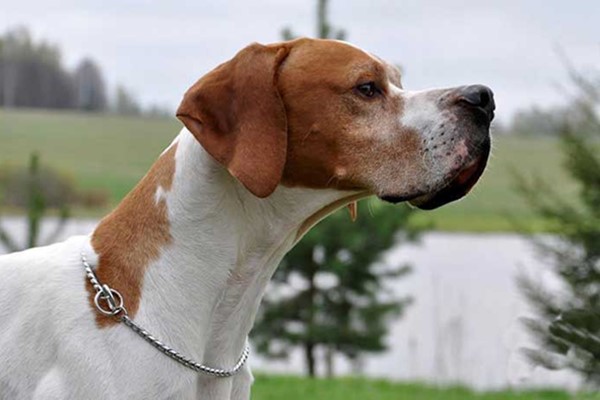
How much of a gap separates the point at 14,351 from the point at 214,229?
2.28ft

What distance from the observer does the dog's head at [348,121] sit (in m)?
3.45

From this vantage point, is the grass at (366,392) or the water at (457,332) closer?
the grass at (366,392)

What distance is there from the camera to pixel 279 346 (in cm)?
1314

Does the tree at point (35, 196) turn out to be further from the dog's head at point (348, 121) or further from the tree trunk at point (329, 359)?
the dog's head at point (348, 121)

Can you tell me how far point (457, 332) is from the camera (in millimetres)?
11906

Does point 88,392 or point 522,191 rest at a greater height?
point 88,392

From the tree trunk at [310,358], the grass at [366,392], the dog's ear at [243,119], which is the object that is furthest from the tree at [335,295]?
the dog's ear at [243,119]

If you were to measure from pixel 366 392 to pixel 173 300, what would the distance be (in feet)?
21.6

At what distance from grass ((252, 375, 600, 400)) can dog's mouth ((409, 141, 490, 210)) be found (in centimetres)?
560

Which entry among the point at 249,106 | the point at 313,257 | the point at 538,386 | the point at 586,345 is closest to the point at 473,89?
the point at 249,106

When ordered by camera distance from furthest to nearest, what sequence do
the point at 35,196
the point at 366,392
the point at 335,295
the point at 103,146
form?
the point at 103,146
the point at 335,295
the point at 366,392
the point at 35,196

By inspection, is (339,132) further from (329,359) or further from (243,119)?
(329,359)

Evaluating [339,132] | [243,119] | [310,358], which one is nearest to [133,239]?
[243,119]

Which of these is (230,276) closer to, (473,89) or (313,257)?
(473,89)
